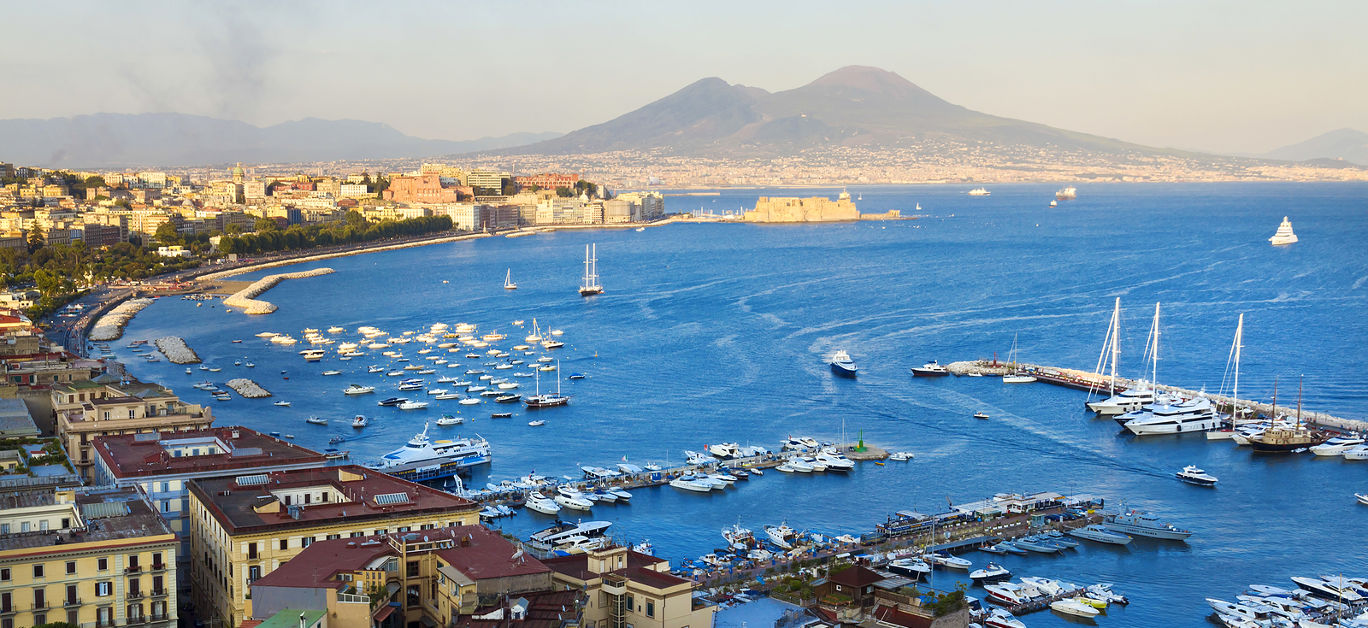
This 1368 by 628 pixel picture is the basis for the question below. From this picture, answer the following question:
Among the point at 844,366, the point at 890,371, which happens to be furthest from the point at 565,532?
the point at 890,371

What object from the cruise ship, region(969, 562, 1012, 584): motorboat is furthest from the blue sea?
the cruise ship

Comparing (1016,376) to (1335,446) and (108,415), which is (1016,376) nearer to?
(1335,446)

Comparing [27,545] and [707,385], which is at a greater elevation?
[27,545]

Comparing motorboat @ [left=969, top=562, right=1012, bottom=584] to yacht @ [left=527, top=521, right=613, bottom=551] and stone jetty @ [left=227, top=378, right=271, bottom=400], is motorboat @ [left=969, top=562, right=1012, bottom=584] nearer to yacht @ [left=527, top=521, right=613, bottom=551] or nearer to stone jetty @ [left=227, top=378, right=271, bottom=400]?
yacht @ [left=527, top=521, right=613, bottom=551]

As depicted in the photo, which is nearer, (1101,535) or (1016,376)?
(1101,535)

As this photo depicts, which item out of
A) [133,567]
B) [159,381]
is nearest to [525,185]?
[159,381]

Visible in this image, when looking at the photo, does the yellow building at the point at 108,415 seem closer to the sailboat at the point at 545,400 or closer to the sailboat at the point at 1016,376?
the sailboat at the point at 545,400

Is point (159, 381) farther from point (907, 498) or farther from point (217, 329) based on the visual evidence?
point (907, 498)
